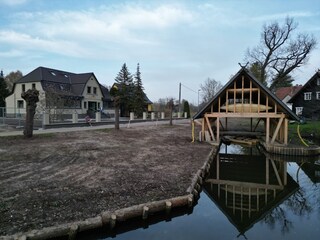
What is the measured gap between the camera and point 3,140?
47.3 ft

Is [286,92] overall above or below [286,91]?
below

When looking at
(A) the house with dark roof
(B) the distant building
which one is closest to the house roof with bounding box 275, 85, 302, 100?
(B) the distant building

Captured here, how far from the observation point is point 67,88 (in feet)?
135

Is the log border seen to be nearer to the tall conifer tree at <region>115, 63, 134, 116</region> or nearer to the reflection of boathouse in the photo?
the reflection of boathouse

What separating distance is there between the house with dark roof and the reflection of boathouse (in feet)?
84.7

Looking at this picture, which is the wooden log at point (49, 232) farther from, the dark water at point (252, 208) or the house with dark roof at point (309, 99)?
the house with dark roof at point (309, 99)

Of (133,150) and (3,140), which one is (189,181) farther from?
(3,140)

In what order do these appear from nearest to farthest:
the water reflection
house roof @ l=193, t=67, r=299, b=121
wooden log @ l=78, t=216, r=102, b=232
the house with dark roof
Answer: wooden log @ l=78, t=216, r=102, b=232
the water reflection
house roof @ l=193, t=67, r=299, b=121
the house with dark roof

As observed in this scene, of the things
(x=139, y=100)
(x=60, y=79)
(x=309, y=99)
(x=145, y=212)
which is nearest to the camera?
(x=145, y=212)

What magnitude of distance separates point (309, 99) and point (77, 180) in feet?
124

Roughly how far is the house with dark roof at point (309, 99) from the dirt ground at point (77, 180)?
29112mm

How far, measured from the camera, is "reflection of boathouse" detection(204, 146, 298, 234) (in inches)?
304

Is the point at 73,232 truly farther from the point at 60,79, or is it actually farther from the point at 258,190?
the point at 60,79

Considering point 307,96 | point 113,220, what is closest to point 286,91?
point 307,96
